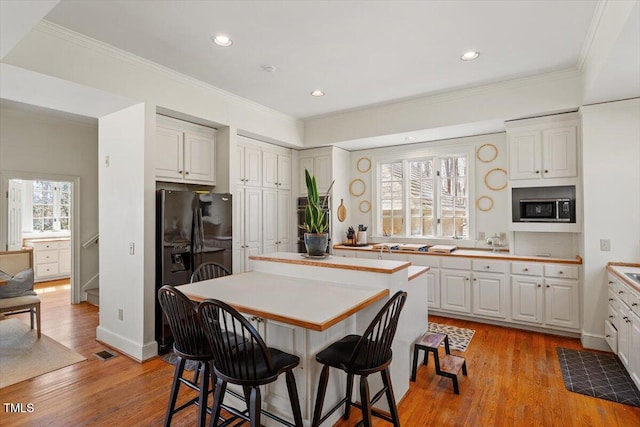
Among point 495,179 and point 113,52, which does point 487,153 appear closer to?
point 495,179

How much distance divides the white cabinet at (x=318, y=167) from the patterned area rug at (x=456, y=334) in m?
2.53

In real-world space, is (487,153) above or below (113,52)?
below

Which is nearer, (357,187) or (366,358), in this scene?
(366,358)

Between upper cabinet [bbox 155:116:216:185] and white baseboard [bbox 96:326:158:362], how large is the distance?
1681 millimetres

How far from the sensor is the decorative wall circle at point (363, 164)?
567 cm

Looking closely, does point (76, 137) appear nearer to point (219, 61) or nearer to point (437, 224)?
point (219, 61)

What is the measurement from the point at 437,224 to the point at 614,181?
7.08 ft

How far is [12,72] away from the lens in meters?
2.62

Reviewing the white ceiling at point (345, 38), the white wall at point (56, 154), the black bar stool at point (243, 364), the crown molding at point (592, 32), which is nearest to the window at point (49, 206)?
the white wall at point (56, 154)

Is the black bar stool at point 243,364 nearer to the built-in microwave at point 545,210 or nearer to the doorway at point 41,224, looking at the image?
the built-in microwave at point 545,210

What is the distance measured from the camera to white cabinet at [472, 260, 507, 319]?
4047 millimetres

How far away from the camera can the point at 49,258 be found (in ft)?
22.5

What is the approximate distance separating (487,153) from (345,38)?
9.32ft

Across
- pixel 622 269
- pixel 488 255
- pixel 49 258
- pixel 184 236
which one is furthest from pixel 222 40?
pixel 49 258
